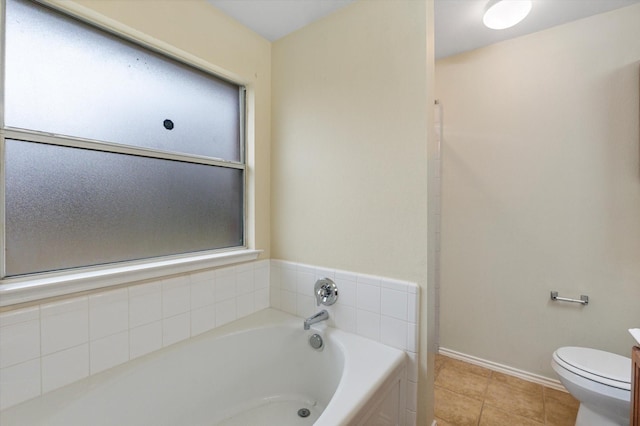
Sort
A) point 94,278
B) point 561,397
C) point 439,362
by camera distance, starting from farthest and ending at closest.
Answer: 1. point 439,362
2. point 561,397
3. point 94,278

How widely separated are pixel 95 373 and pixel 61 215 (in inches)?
26.6

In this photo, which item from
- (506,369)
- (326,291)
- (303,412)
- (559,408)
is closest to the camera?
(303,412)

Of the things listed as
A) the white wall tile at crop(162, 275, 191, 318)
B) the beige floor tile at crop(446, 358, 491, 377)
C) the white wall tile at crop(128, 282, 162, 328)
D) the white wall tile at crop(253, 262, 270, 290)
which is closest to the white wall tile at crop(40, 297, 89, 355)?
the white wall tile at crop(128, 282, 162, 328)

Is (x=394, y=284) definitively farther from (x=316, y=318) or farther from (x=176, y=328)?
(x=176, y=328)

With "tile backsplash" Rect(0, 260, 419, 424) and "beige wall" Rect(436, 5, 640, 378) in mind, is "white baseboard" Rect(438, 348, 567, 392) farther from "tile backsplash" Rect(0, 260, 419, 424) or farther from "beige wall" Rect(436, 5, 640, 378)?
"tile backsplash" Rect(0, 260, 419, 424)

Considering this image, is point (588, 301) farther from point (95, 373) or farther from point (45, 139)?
point (45, 139)

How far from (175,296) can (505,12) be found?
244cm

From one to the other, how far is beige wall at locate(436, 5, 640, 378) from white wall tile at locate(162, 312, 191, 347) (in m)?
1.96

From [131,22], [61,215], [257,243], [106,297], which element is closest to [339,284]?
[257,243]

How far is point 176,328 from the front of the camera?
4.59 ft

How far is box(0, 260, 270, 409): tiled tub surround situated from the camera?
969 mm

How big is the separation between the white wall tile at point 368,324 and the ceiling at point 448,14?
67.3 inches

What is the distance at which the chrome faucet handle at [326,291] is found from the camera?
1.56m

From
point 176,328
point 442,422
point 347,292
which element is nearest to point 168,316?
point 176,328
